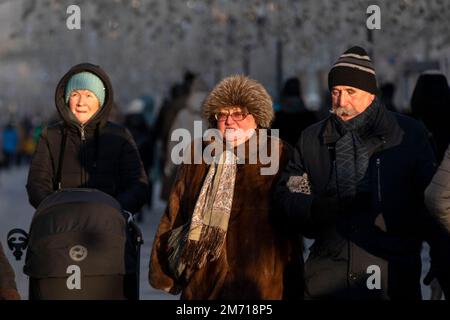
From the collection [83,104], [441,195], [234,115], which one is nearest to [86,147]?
[83,104]

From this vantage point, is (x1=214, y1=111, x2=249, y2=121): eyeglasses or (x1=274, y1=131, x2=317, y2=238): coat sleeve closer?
(x1=274, y1=131, x2=317, y2=238): coat sleeve

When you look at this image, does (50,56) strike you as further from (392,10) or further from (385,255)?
(385,255)

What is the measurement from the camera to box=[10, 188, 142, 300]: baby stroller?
7.91 m

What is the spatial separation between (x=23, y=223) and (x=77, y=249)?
46.6 feet

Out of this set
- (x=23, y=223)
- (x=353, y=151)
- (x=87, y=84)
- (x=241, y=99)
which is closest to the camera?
(x=353, y=151)

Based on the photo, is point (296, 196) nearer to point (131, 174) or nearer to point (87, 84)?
point (131, 174)

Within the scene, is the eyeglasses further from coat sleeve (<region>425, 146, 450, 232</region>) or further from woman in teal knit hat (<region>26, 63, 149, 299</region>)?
coat sleeve (<region>425, 146, 450, 232</region>)

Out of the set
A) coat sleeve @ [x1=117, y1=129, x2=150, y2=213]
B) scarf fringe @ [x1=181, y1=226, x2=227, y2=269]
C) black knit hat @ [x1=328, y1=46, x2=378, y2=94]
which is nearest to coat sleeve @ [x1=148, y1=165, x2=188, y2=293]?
scarf fringe @ [x1=181, y1=226, x2=227, y2=269]

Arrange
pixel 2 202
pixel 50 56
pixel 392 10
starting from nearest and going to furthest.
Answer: pixel 392 10, pixel 2 202, pixel 50 56

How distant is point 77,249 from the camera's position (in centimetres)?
793

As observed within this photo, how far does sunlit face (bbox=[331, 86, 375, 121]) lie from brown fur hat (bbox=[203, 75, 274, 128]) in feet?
1.23
